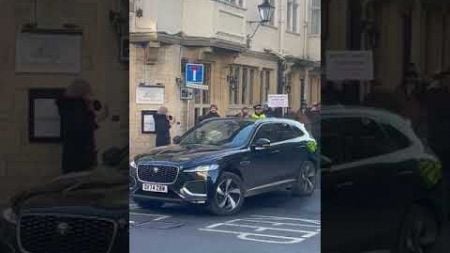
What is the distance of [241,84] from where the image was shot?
357cm

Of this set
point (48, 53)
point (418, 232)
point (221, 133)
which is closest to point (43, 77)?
point (48, 53)

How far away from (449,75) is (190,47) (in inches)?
57.4

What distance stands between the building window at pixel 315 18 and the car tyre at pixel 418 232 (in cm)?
114

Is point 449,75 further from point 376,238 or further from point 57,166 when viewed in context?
point 57,166

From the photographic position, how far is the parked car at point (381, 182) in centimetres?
402

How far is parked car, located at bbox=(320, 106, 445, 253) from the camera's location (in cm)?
402

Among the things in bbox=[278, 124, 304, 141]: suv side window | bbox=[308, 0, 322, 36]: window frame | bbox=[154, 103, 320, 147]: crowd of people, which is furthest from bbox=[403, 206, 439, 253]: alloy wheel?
bbox=[308, 0, 322, 36]: window frame

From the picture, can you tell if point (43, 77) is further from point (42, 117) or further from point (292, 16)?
point (292, 16)

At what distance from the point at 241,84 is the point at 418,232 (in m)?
1.38

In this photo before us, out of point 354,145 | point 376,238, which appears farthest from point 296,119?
point 376,238

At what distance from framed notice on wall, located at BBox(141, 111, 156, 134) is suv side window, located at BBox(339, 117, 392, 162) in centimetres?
108

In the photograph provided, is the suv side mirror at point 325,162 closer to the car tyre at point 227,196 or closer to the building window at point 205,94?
the car tyre at point 227,196

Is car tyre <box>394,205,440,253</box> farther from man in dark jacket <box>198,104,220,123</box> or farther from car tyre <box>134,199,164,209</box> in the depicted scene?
car tyre <box>134,199,164,209</box>

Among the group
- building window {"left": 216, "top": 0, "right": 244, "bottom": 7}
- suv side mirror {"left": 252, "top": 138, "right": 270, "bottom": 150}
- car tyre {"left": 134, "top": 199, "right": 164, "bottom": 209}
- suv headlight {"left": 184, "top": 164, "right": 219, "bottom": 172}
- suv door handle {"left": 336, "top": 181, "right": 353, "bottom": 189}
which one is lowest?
car tyre {"left": 134, "top": 199, "right": 164, "bottom": 209}
